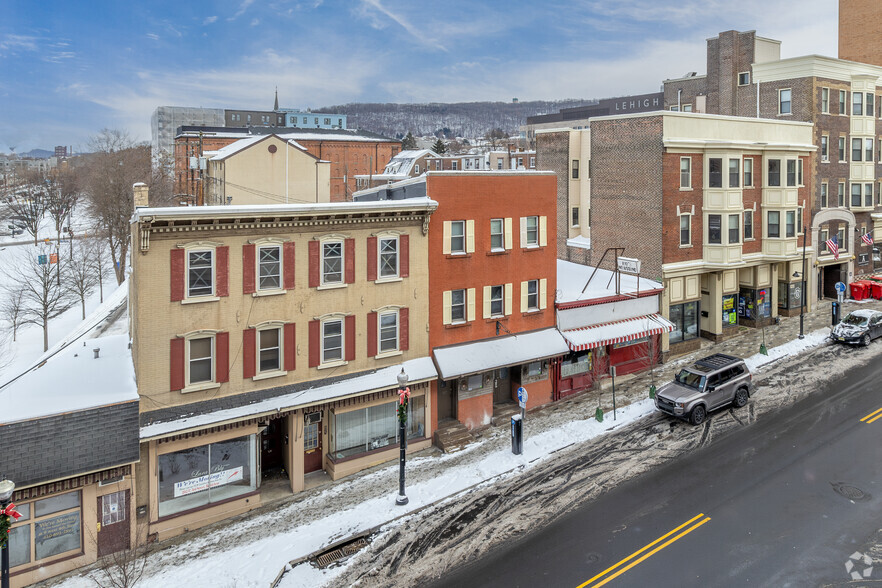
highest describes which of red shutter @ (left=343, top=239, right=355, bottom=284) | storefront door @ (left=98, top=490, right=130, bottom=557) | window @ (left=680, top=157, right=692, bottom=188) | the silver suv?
window @ (left=680, top=157, right=692, bottom=188)

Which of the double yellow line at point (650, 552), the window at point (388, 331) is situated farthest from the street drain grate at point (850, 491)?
the window at point (388, 331)

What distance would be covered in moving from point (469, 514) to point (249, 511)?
7894 mm

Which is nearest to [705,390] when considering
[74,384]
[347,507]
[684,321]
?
[684,321]

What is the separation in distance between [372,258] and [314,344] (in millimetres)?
4136

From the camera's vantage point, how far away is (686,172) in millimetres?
32156

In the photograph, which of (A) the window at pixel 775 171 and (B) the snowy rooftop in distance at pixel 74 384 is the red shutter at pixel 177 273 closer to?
(B) the snowy rooftop in distance at pixel 74 384

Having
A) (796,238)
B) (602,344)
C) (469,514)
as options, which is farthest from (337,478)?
(796,238)

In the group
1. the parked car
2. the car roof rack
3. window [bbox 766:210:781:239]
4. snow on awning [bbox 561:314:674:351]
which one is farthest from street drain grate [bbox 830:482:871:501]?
window [bbox 766:210:781:239]

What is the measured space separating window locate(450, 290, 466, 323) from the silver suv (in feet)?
30.6

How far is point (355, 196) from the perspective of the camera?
32.9 m

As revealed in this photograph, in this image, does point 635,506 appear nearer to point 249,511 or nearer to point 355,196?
point 249,511

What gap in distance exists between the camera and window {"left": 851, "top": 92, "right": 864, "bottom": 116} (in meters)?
41.4

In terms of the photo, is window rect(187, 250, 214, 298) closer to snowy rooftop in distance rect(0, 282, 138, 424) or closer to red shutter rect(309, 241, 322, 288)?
red shutter rect(309, 241, 322, 288)

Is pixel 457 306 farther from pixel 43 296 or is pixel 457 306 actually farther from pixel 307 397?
pixel 43 296
